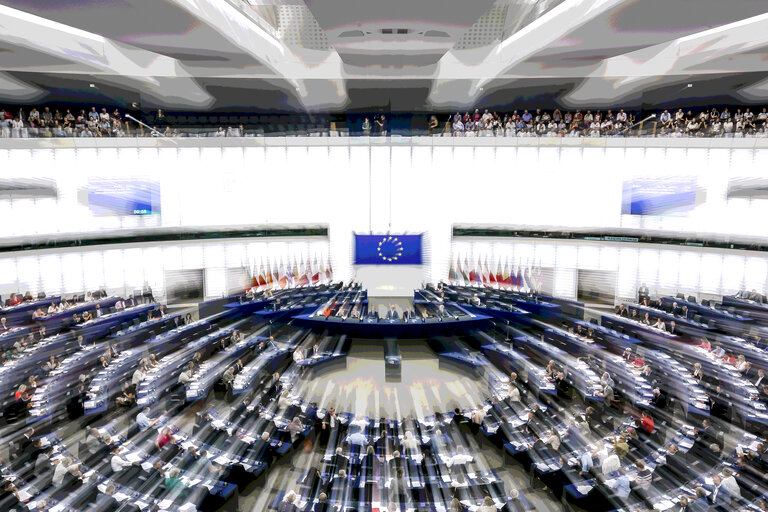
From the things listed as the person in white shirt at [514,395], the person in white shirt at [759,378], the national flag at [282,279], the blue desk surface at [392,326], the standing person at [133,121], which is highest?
the standing person at [133,121]

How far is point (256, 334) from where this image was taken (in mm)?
12008

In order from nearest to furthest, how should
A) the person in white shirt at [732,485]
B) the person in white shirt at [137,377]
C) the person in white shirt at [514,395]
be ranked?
the person in white shirt at [732,485], the person in white shirt at [514,395], the person in white shirt at [137,377]

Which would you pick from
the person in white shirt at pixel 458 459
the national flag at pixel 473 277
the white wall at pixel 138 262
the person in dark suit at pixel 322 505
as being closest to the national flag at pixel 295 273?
the white wall at pixel 138 262

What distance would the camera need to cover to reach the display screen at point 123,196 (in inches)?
648

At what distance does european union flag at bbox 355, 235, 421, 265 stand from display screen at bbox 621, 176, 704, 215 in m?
9.33

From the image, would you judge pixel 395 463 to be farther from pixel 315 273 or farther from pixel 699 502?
pixel 315 273

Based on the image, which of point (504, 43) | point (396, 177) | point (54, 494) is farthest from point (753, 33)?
point (54, 494)

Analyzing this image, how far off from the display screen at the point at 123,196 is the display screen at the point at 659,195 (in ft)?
68.6

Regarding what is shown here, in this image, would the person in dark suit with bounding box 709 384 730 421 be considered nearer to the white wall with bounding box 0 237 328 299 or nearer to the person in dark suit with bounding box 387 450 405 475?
the person in dark suit with bounding box 387 450 405 475

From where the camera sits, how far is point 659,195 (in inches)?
646

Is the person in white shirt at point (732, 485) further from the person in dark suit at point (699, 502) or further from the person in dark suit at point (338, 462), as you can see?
the person in dark suit at point (338, 462)

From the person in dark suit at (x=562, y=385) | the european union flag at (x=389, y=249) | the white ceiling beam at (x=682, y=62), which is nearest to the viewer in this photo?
the person in dark suit at (x=562, y=385)

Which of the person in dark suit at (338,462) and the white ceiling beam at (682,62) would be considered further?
the white ceiling beam at (682,62)

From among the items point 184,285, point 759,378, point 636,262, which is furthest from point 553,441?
point 184,285
